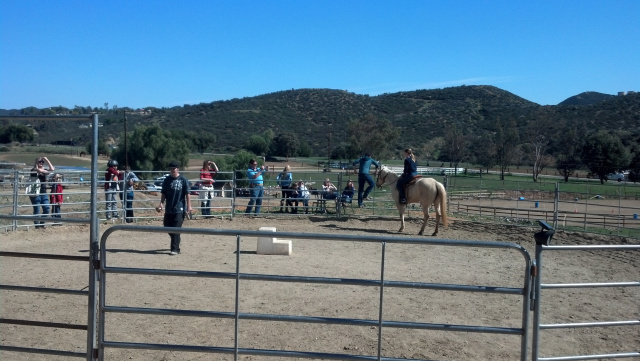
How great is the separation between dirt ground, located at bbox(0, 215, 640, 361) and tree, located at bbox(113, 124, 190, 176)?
26.6 meters

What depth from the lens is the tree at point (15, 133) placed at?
466cm

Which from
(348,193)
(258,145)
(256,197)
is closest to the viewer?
(256,197)

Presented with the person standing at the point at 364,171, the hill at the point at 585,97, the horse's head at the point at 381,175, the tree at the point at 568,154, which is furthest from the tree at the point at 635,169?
the hill at the point at 585,97

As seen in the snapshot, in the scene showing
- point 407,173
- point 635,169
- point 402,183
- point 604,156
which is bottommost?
point 402,183

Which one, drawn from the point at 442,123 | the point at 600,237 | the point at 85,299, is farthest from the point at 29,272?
the point at 442,123

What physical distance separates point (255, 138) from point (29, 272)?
1689 inches

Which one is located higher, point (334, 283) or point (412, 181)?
point (412, 181)

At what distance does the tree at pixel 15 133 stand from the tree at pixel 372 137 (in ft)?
110

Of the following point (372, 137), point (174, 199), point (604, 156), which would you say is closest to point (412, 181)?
point (174, 199)

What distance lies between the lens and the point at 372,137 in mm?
38281

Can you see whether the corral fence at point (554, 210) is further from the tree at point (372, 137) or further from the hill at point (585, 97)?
the hill at point (585, 97)

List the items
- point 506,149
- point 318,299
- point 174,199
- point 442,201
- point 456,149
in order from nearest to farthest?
1. point 318,299
2. point 174,199
3. point 442,201
4. point 506,149
5. point 456,149

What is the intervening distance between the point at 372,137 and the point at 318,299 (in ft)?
104

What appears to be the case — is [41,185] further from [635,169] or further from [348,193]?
[635,169]
